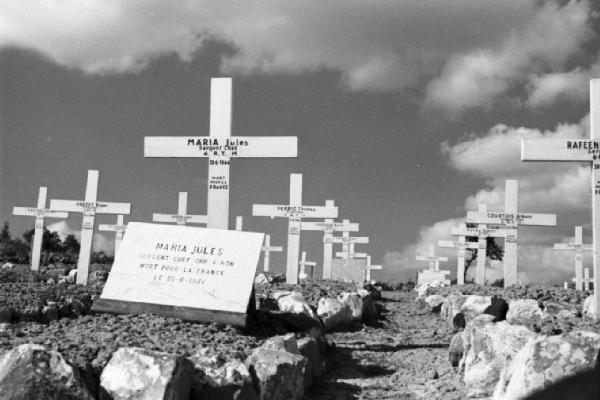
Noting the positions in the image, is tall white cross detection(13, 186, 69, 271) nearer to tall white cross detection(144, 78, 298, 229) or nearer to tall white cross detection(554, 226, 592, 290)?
tall white cross detection(144, 78, 298, 229)

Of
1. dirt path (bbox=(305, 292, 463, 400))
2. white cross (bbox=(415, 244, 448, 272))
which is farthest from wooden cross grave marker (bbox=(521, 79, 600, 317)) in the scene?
white cross (bbox=(415, 244, 448, 272))

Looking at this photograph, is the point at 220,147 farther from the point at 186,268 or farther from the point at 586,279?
the point at 586,279

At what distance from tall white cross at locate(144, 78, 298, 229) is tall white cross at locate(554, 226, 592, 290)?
2376 centimetres

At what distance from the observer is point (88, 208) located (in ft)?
61.1

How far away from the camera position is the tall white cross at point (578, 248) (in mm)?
29109

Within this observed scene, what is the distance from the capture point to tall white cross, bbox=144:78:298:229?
32.2 feet

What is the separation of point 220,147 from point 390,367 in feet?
14.6

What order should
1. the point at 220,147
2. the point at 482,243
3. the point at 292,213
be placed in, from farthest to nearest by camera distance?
the point at 482,243, the point at 292,213, the point at 220,147

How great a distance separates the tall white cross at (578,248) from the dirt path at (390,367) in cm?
2012

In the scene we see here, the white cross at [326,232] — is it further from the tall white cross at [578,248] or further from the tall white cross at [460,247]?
the tall white cross at [578,248]

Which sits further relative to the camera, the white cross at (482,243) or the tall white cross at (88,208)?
the white cross at (482,243)

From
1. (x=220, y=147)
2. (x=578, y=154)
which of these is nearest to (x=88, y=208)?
(x=220, y=147)

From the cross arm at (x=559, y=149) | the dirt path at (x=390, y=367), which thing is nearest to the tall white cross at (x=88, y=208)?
the dirt path at (x=390, y=367)

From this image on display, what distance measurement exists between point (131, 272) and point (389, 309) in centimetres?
1037
